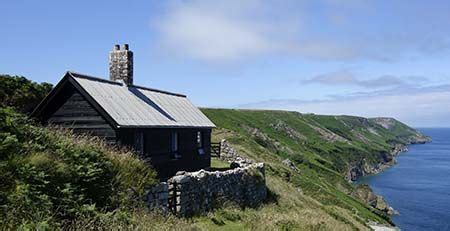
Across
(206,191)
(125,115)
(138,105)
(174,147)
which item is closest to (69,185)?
(125,115)

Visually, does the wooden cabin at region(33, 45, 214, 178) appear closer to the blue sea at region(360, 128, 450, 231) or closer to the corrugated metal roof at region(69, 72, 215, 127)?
the corrugated metal roof at region(69, 72, 215, 127)

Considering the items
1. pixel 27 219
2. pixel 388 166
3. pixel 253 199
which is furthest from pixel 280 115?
pixel 27 219

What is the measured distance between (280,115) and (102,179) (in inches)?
5420

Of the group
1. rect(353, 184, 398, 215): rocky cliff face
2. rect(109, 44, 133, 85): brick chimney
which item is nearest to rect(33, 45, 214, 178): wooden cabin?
rect(109, 44, 133, 85): brick chimney

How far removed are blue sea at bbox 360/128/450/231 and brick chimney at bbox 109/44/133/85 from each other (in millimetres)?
42315

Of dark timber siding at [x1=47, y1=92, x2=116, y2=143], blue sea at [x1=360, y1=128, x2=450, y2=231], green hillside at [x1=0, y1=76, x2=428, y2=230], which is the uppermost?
dark timber siding at [x1=47, y1=92, x2=116, y2=143]

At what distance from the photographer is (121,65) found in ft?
86.7

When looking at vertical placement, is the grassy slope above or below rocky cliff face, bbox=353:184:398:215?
above

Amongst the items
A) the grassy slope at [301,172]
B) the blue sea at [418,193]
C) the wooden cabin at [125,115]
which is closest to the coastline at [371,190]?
the grassy slope at [301,172]

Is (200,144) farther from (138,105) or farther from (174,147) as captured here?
(138,105)

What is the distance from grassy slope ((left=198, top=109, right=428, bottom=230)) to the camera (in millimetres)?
24125

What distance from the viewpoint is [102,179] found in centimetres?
1512

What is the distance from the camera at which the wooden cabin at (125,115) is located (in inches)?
874

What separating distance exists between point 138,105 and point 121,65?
3.05 m
